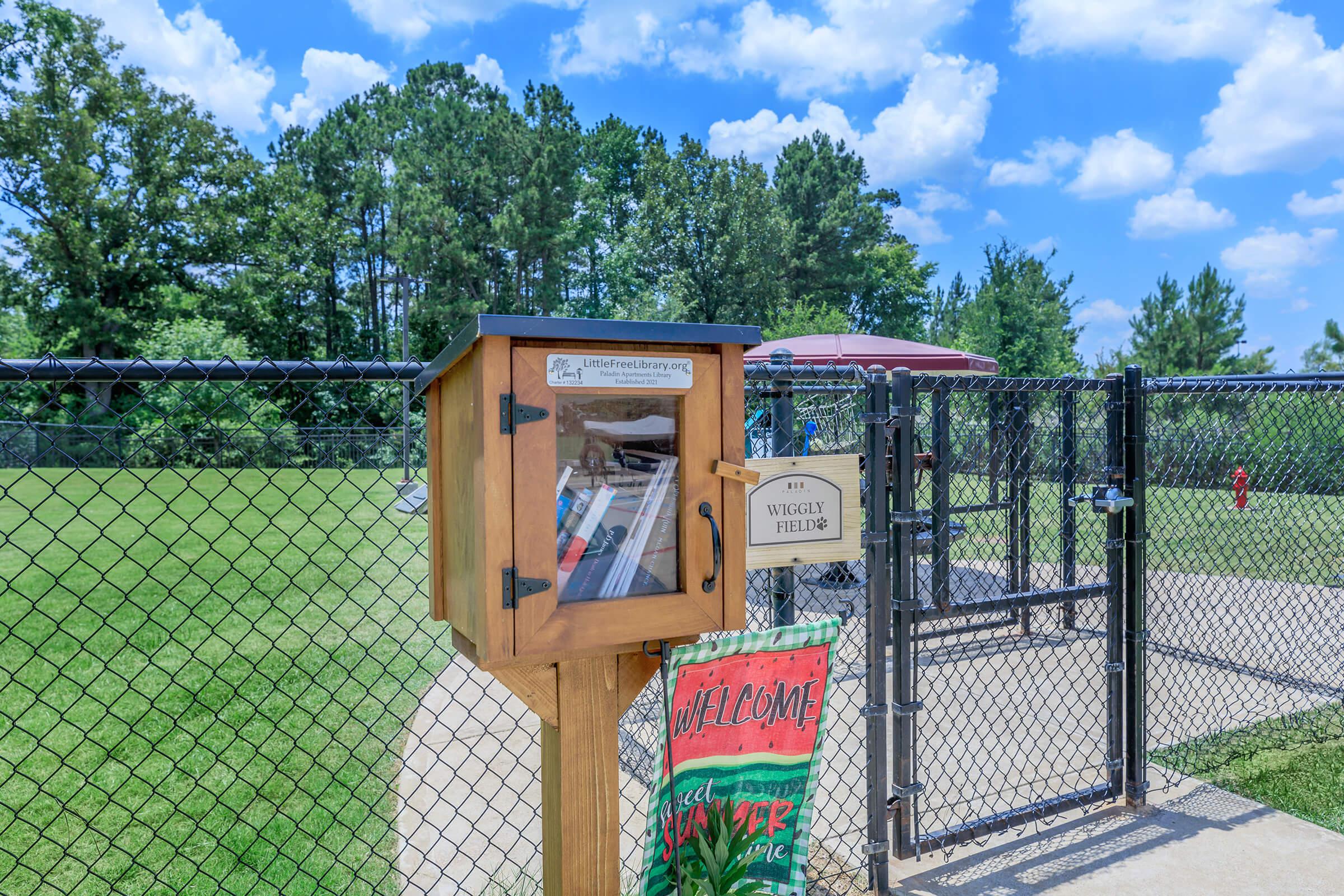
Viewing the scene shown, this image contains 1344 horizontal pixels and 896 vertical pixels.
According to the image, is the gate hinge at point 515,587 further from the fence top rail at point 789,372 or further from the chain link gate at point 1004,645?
the chain link gate at point 1004,645

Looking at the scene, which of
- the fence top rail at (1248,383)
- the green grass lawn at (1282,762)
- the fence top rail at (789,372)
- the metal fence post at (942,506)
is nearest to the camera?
the fence top rail at (789,372)

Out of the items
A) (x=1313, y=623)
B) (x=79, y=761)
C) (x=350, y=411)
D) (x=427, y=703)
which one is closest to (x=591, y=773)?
(x=427, y=703)

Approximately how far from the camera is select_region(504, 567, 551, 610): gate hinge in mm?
1450

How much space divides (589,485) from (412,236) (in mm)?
30346

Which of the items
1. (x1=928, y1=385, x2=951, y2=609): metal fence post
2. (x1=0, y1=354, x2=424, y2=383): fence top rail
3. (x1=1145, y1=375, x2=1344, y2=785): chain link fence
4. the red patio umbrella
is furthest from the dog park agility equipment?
the red patio umbrella

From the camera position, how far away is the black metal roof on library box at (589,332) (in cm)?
141

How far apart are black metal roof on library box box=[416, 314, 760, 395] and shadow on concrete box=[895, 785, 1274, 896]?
1.94 meters

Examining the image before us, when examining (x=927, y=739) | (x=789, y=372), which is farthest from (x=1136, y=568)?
(x=789, y=372)

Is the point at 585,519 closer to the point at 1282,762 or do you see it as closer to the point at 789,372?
the point at 789,372

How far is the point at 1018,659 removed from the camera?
4887 mm

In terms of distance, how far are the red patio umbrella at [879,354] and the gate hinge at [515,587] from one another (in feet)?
16.1

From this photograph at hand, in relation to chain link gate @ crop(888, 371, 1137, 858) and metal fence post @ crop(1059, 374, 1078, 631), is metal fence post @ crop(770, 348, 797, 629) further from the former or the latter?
metal fence post @ crop(1059, 374, 1078, 631)

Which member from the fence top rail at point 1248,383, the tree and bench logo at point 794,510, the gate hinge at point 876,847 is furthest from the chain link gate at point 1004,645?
the tree and bench logo at point 794,510

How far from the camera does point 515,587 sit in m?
1.45
